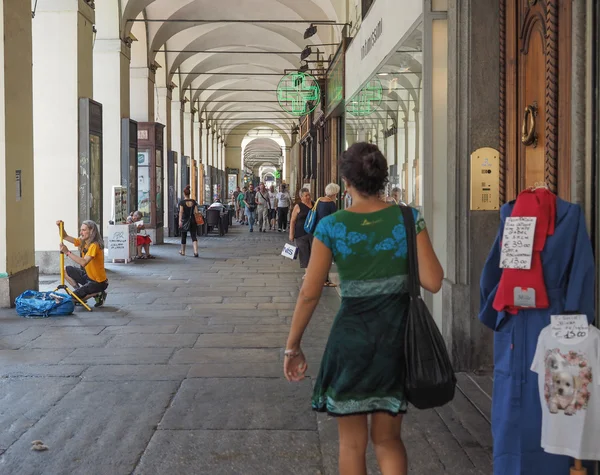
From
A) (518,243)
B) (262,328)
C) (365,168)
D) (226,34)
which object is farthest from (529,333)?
(226,34)

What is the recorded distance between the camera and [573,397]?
3104 millimetres

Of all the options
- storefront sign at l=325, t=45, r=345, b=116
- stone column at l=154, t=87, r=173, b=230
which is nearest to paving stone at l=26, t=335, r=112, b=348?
storefront sign at l=325, t=45, r=345, b=116

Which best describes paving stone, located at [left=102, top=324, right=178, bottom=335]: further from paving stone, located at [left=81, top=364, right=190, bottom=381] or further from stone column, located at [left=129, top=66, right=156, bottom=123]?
stone column, located at [left=129, top=66, right=156, bottom=123]

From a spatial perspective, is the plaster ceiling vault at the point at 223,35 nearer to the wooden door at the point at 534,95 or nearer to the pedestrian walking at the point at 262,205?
the pedestrian walking at the point at 262,205

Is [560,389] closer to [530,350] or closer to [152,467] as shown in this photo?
[530,350]

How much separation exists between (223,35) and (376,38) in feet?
45.9

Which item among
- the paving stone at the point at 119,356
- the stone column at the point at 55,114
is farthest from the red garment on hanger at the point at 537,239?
the stone column at the point at 55,114

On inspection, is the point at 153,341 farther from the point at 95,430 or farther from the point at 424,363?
the point at 424,363

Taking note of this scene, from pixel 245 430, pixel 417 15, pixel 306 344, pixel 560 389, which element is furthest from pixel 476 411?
pixel 417 15

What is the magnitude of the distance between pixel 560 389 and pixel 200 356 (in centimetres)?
388

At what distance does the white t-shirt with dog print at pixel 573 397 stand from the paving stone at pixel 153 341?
14.2ft

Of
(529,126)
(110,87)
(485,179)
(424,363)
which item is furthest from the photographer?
(110,87)

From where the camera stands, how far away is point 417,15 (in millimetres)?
7086

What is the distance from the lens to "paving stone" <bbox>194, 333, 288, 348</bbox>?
7.06 m
